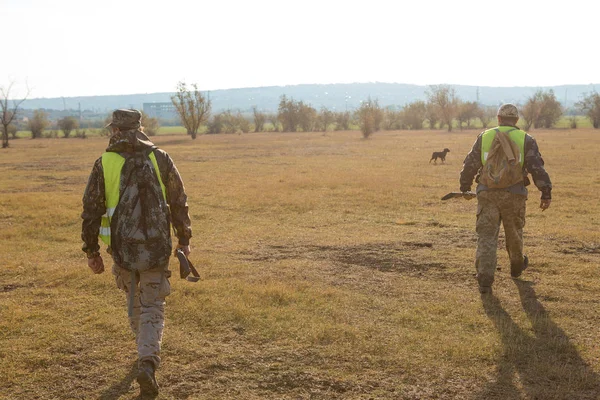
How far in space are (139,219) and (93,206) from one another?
42 centimetres

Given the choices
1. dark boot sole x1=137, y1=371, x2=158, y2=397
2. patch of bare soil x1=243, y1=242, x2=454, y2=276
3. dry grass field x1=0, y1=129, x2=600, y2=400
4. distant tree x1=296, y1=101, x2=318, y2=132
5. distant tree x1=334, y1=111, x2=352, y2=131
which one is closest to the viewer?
dark boot sole x1=137, y1=371, x2=158, y2=397

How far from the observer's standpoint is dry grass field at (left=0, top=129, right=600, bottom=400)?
16.1 ft

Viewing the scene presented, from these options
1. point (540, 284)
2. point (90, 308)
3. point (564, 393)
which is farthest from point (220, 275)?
point (564, 393)

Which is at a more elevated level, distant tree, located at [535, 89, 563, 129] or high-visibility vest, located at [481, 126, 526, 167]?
distant tree, located at [535, 89, 563, 129]

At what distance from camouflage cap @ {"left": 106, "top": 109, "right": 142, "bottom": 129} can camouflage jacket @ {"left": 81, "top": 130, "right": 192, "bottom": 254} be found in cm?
6

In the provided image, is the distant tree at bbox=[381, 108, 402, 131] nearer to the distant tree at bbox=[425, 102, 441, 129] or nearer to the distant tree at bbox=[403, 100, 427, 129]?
the distant tree at bbox=[403, 100, 427, 129]

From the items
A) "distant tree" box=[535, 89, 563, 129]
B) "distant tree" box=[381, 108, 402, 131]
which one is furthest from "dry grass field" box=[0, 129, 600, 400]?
"distant tree" box=[381, 108, 402, 131]

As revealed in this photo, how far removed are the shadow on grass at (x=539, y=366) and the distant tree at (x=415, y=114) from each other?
103782mm

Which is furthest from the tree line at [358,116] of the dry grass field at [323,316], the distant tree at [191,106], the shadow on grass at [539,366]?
the shadow on grass at [539,366]

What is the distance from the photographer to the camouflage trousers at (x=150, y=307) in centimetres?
457

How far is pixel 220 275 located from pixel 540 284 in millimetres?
4378

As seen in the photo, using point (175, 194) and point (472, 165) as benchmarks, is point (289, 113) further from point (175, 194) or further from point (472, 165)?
point (175, 194)

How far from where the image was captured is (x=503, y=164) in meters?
7.04

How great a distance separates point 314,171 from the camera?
2623 cm
